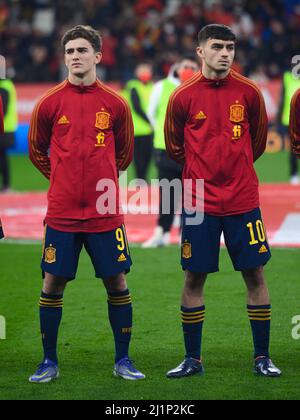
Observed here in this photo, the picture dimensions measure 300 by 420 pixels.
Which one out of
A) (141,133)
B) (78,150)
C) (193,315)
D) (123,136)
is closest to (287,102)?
(141,133)

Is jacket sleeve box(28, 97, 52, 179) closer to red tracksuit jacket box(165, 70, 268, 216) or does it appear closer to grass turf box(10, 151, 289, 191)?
red tracksuit jacket box(165, 70, 268, 216)

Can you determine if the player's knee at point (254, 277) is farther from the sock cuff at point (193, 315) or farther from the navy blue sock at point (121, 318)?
the navy blue sock at point (121, 318)

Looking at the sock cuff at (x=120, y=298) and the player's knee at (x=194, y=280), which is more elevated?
the player's knee at (x=194, y=280)

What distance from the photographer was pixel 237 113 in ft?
25.0

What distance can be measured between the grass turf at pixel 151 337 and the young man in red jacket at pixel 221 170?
0.32 metres

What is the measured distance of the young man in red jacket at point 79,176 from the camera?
750 cm

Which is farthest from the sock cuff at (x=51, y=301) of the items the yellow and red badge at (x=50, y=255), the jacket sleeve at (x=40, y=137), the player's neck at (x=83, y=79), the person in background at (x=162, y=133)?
the person in background at (x=162, y=133)

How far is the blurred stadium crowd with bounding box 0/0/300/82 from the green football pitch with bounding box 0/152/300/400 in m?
14.7

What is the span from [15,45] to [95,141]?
2129cm

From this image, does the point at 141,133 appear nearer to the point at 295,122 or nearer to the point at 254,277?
the point at 295,122

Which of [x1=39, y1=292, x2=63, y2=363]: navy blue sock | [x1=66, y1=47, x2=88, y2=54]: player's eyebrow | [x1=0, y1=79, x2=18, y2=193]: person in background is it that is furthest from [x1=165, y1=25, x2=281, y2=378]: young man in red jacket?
[x1=0, y1=79, x2=18, y2=193]: person in background

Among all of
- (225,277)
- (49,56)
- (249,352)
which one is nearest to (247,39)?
(49,56)

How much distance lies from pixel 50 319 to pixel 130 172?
1430cm

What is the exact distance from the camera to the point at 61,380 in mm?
7590
